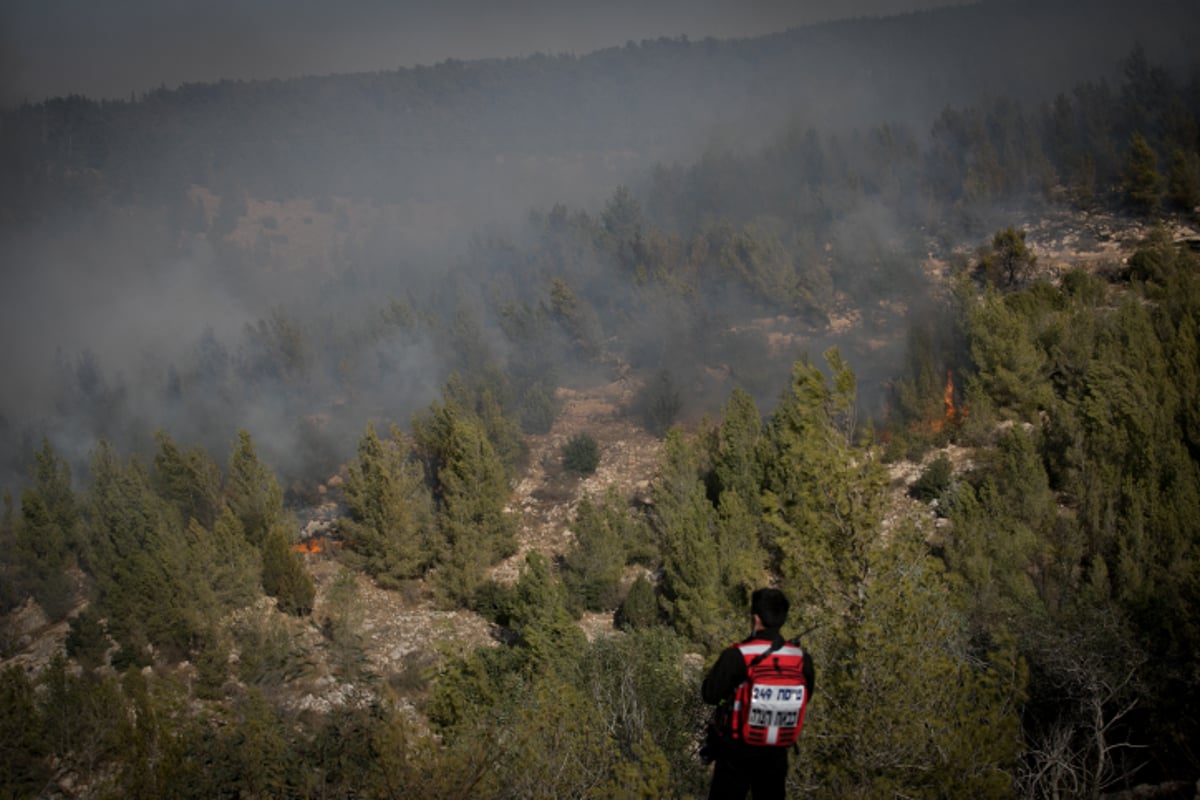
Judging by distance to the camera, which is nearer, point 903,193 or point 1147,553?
point 1147,553

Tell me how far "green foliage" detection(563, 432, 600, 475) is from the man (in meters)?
28.8

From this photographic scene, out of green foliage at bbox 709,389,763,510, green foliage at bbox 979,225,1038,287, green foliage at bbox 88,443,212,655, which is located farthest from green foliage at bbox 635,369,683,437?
green foliage at bbox 88,443,212,655

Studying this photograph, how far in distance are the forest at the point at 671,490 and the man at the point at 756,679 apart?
5.18 feet

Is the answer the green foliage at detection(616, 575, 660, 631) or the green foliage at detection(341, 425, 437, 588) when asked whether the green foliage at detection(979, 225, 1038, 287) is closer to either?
the green foliage at detection(616, 575, 660, 631)

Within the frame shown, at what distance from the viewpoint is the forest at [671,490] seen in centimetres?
768

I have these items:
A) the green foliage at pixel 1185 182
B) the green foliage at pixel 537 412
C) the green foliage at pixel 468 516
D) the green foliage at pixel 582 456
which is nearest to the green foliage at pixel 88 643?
the green foliage at pixel 468 516

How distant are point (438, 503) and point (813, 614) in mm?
22923

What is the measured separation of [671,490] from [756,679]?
21432 mm

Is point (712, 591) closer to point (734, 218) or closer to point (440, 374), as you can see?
point (440, 374)

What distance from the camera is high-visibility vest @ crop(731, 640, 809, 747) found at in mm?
4867

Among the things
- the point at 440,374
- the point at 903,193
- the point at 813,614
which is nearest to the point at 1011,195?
the point at 903,193

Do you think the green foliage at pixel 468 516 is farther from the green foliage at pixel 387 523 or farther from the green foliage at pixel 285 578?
the green foliage at pixel 285 578

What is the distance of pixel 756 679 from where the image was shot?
4863 mm

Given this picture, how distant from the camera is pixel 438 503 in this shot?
2867cm
